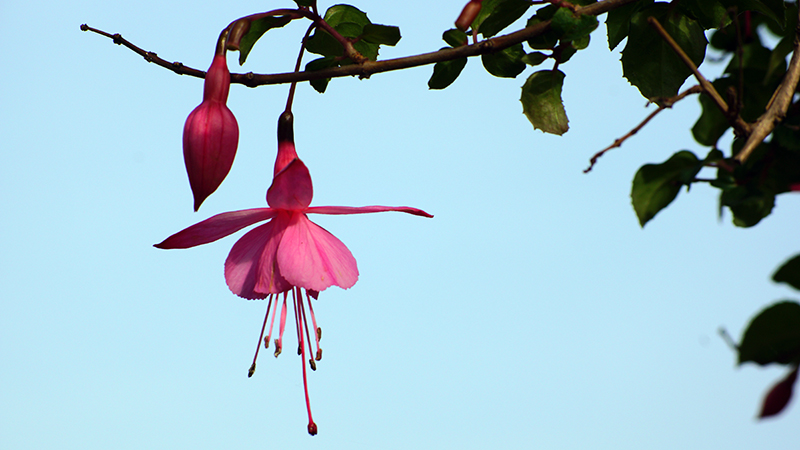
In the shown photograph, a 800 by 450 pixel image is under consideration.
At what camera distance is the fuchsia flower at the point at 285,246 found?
0.76m

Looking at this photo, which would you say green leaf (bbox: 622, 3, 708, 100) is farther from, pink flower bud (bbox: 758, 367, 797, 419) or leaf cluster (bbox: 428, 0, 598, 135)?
pink flower bud (bbox: 758, 367, 797, 419)

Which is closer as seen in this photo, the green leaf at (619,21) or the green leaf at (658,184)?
the green leaf at (658,184)

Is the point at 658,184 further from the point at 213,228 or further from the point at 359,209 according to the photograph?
the point at 213,228

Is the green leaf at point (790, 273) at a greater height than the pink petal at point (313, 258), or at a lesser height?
lesser

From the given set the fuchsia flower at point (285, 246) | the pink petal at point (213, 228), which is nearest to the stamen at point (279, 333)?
the fuchsia flower at point (285, 246)

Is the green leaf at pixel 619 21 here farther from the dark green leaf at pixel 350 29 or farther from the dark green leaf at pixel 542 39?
the dark green leaf at pixel 350 29

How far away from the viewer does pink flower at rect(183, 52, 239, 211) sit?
0.70 metres

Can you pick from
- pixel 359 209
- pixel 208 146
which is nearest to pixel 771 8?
pixel 359 209

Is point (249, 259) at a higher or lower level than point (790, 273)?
higher

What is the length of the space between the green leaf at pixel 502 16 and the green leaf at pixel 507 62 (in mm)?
34

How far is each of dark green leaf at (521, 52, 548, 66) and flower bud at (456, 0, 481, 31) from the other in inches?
7.2

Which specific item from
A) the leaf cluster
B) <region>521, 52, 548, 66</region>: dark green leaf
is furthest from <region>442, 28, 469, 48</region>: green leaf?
<region>521, 52, 548, 66</region>: dark green leaf

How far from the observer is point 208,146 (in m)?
0.70

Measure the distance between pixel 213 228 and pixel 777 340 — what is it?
0.58 metres
